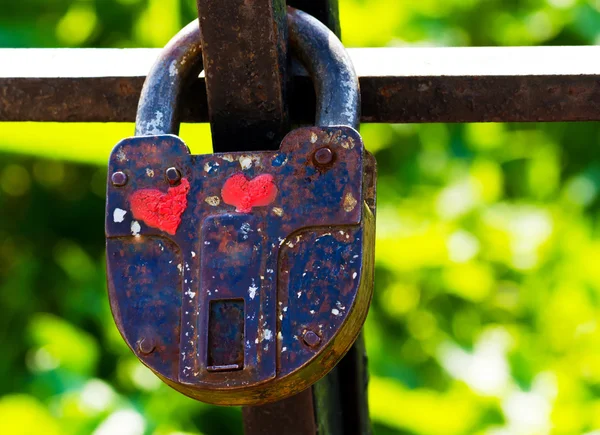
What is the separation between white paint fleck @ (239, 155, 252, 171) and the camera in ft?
2.21

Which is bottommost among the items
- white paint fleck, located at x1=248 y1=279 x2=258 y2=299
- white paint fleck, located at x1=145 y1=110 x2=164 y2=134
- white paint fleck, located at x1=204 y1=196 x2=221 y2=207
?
white paint fleck, located at x1=248 y1=279 x2=258 y2=299

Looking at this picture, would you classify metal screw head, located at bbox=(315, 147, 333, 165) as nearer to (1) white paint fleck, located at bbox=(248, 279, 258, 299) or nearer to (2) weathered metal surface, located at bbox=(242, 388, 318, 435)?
(1) white paint fleck, located at bbox=(248, 279, 258, 299)

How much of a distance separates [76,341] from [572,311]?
1.13 metres

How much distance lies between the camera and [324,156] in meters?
0.66

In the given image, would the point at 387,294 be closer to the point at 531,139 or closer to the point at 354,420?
the point at 531,139

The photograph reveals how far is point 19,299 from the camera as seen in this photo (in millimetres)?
2387

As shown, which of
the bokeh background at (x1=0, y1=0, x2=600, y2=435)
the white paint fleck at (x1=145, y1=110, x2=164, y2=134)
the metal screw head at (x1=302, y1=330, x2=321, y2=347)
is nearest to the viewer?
the metal screw head at (x1=302, y1=330, x2=321, y2=347)

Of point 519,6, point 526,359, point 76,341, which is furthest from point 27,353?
point 519,6

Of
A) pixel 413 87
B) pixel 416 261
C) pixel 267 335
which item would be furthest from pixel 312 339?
pixel 416 261

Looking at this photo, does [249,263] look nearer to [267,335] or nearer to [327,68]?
[267,335]

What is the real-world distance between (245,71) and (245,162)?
69mm

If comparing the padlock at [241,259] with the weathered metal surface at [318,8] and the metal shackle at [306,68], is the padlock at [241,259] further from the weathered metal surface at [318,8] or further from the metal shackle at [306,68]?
the weathered metal surface at [318,8]

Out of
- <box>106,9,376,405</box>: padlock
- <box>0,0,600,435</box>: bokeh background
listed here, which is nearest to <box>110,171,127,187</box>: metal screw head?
<box>106,9,376,405</box>: padlock

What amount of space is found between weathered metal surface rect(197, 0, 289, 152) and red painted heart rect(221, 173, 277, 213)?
6 cm
